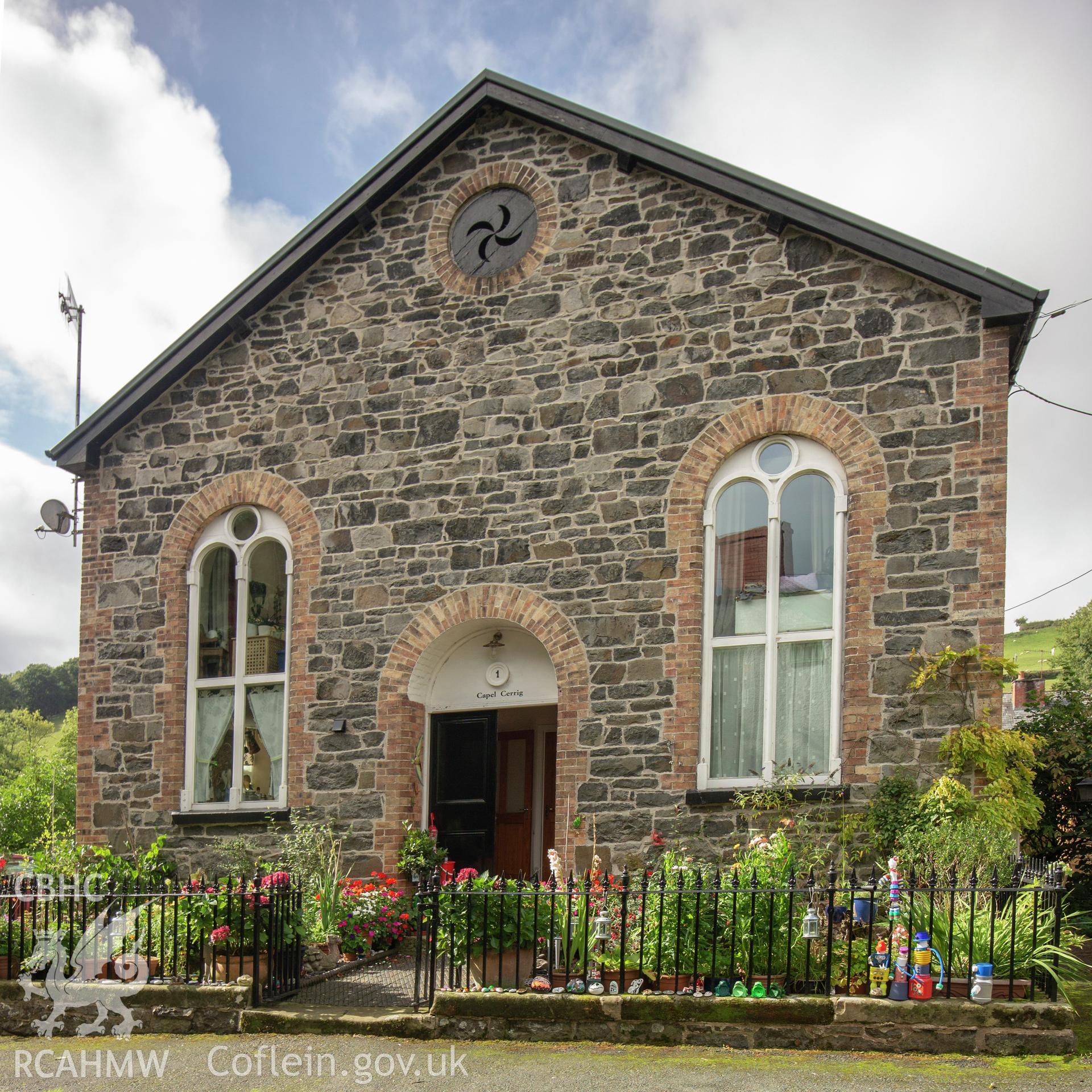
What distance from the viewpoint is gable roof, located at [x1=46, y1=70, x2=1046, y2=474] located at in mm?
11000

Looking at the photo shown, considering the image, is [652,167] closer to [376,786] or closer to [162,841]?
[376,786]

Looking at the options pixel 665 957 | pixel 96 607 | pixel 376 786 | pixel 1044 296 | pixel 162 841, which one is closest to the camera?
pixel 665 957

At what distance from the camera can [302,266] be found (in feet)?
46.4

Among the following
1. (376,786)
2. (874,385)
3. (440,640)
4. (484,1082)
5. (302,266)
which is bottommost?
(484,1082)

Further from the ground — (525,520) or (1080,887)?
(525,520)

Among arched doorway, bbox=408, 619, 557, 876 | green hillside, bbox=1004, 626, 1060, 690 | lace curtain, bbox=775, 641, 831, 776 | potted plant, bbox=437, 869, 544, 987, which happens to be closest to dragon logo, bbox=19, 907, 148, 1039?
potted plant, bbox=437, 869, 544, 987

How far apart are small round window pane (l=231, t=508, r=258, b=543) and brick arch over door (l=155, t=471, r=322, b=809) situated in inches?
5.4

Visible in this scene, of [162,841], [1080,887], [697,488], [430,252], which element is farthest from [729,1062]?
[430,252]

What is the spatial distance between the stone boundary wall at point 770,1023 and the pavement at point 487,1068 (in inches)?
4.0

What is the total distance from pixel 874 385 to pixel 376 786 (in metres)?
6.26

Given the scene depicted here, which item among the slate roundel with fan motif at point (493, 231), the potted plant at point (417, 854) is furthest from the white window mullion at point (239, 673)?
the slate roundel with fan motif at point (493, 231)

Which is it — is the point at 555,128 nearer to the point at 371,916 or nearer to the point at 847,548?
the point at 847,548

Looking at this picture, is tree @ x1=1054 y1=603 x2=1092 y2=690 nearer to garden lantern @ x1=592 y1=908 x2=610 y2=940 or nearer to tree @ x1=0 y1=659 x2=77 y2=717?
garden lantern @ x1=592 y1=908 x2=610 y2=940

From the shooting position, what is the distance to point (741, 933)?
880 centimetres
